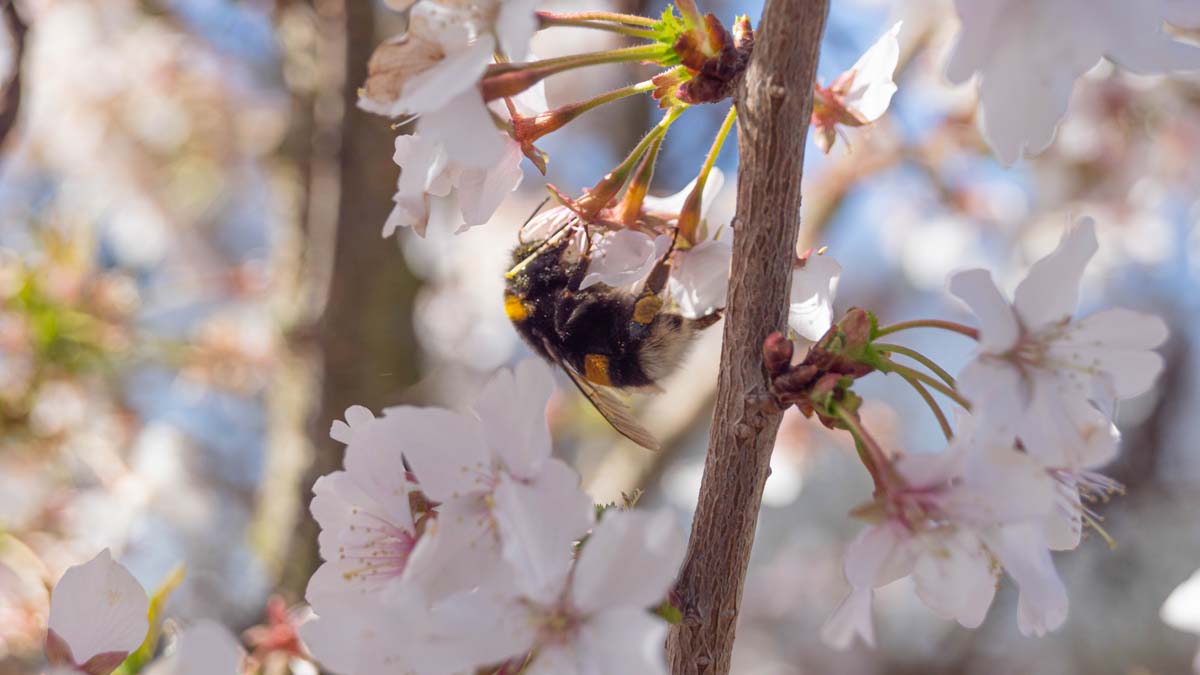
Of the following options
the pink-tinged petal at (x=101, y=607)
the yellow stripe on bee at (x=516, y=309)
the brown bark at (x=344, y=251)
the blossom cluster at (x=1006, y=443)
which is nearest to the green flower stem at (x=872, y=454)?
the blossom cluster at (x=1006, y=443)

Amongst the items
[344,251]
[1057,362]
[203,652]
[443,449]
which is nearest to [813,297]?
[1057,362]

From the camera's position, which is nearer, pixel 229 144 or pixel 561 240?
pixel 561 240

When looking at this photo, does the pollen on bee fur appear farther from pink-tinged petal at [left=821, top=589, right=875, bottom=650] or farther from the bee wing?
pink-tinged petal at [left=821, top=589, right=875, bottom=650]

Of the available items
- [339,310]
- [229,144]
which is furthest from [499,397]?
[229,144]

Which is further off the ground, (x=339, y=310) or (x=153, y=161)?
(x=339, y=310)

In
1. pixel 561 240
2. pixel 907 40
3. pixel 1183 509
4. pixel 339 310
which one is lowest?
pixel 1183 509

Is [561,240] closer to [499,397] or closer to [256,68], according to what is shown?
[499,397]
